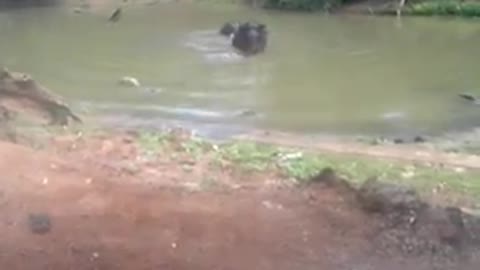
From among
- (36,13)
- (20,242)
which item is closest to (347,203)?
(20,242)

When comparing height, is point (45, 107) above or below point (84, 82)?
above

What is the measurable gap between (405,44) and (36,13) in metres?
11.3

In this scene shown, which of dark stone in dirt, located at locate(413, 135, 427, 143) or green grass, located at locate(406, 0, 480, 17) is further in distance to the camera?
green grass, located at locate(406, 0, 480, 17)

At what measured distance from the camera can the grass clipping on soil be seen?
22.5 feet

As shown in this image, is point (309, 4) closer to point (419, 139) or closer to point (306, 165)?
point (419, 139)

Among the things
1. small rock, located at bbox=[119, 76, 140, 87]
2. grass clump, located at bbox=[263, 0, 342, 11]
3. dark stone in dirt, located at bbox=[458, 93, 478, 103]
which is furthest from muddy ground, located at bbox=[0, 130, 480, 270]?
grass clump, located at bbox=[263, 0, 342, 11]

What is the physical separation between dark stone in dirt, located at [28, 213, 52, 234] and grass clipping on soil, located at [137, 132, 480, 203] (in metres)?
1.75

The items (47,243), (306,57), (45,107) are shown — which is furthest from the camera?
(306,57)

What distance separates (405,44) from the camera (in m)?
19.5

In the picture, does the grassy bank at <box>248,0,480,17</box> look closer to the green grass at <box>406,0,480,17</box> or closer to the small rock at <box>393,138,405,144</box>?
the green grass at <box>406,0,480,17</box>

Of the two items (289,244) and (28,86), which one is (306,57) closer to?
(28,86)

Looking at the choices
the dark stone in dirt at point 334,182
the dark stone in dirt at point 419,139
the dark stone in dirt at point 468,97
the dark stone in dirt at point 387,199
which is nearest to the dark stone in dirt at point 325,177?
the dark stone in dirt at point 334,182

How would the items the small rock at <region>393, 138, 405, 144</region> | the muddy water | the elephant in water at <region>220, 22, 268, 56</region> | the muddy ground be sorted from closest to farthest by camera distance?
the muddy ground
the small rock at <region>393, 138, 405, 144</region>
the muddy water
the elephant in water at <region>220, 22, 268, 56</region>

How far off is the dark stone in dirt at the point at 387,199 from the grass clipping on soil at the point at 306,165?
0.70 meters
